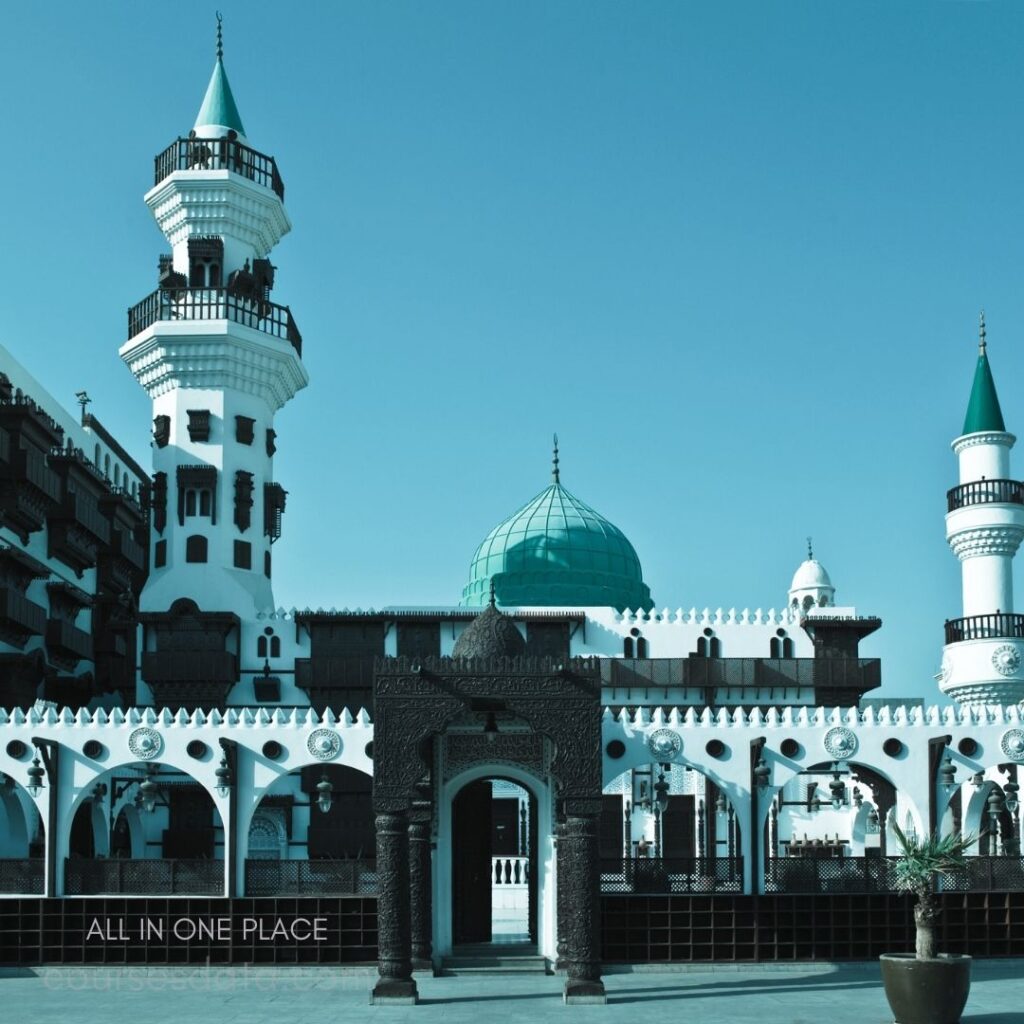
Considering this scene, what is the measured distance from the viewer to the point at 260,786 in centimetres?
3002

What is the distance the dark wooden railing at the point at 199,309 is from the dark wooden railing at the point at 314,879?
68.5 feet

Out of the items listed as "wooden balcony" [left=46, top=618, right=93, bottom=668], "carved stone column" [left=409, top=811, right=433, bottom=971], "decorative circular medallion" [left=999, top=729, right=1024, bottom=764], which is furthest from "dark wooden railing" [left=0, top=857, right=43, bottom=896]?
"decorative circular medallion" [left=999, top=729, right=1024, bottom=764]

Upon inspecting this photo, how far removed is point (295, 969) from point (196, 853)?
54.1 ft

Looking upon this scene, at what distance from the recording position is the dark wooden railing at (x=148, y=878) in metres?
29.0

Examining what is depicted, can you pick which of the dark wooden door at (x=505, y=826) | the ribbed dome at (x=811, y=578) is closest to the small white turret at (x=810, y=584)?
the ribbed dome at (x=811, y=578)

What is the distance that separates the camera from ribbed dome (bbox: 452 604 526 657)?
27.5m

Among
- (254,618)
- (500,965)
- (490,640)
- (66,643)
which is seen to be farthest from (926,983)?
(254,618)

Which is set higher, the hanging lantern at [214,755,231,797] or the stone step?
the hanging lantern at [214,755,231,797]

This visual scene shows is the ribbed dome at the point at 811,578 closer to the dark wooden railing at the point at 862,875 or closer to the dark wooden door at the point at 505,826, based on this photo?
the dark wooden door at the point at 505,826

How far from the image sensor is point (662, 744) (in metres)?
29.5

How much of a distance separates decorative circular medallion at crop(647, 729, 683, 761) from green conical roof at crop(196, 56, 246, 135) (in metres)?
26.5

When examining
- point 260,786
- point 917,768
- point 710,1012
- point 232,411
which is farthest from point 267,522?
point 710,1012

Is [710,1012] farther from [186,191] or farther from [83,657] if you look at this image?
[186,191]

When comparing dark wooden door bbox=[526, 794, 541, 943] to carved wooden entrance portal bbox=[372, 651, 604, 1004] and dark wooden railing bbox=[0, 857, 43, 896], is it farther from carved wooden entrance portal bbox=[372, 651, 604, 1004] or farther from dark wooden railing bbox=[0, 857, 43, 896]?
dark wooden railing bbox=[0, 857, 43, 896]
